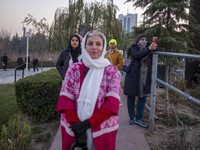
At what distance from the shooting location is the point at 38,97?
14.0 ft

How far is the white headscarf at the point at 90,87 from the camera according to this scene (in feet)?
5.55

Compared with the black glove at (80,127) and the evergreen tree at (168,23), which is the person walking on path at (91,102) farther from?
the evergreen tree at (168,23)

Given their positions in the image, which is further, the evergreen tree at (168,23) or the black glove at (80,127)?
the evergreen tree at (168,23)

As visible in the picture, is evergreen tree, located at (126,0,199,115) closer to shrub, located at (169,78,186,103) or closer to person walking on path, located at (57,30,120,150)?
shrub, located at (169,78,186,103)

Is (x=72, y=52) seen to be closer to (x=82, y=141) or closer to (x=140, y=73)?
(x=140, y=73)

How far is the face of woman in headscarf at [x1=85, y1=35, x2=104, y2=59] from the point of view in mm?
1813

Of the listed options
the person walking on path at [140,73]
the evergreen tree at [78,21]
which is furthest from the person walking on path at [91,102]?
the evergreen tree at [78,21]

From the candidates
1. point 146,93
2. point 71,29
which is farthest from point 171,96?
point 71,29

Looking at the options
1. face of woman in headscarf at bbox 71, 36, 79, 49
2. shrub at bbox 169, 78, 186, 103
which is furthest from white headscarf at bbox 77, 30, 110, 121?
shrub at bbox 169, 78, 186, 103

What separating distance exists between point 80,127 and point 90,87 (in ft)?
1.17

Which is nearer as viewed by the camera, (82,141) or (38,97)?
(82,141)

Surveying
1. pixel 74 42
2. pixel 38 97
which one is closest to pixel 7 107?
pixel 38 97

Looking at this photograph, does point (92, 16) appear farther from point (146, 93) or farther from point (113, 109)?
point (113, 109)

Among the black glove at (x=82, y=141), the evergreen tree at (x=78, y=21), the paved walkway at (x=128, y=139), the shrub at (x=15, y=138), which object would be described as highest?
the evergreen tree at (x=78, y=21)
